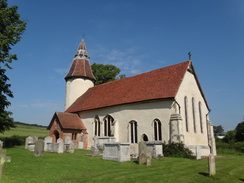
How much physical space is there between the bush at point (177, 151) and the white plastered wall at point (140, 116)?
1.42m

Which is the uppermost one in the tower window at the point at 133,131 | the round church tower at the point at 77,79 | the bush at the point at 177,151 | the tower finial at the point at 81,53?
the tower finial at the point at 81,53

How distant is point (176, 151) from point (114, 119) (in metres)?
8.85

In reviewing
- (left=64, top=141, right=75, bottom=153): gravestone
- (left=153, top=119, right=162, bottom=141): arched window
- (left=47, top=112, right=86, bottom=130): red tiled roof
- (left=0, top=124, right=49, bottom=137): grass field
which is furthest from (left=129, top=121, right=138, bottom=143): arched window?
(left=0, top=124, right=49, bottom=137): grass field

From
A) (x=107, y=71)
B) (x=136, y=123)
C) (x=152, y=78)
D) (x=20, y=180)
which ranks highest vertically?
(x=107, y=71)

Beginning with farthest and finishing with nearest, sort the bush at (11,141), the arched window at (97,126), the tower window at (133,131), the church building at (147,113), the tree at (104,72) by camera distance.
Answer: the tree at (104,72), the bush at (11,141), the arched window at (97,126), the tower window at (133,131), the church building at (147,113)

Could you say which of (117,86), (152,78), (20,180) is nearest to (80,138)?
(117,86)

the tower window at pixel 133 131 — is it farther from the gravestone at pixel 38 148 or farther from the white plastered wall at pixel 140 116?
the gravestone at pixel 38 148

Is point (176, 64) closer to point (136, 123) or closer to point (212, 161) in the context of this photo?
point (136, 123)

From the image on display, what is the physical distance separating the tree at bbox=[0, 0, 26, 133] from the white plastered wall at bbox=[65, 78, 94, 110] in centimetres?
1369

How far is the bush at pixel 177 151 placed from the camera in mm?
17312

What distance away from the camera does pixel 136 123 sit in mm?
22297

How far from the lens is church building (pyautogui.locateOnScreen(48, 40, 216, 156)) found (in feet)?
66.0

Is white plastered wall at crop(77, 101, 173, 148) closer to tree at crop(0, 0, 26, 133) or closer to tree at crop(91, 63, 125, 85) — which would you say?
tree at crop(0, 0, 26, 133)

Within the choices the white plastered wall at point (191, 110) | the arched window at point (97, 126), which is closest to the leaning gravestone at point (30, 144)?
the arched window at point (97, 126)
